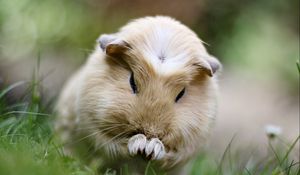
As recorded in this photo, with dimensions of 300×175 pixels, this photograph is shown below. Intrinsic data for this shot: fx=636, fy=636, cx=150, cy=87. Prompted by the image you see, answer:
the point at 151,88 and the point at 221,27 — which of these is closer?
the point at 151,88

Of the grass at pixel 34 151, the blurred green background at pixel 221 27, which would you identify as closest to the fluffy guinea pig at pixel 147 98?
the grass at pixel 34 151

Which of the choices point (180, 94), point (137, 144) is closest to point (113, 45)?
point (180, 94)

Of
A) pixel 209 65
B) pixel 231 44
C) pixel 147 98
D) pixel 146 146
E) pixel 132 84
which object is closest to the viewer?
pixel 146 146

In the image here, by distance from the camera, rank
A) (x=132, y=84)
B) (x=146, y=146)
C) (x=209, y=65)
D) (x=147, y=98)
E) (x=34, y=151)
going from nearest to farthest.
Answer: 1. (x=34, y=151)
2. (x=146, y=146)
3. (x=147, y=98)
4. (x=132, y=84)
5. (x=209, y=65)

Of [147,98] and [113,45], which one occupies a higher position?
[113,45]

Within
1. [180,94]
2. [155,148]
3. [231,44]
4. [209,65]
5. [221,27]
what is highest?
[209,65]

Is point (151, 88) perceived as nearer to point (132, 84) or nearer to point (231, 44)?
point (132, 84)
